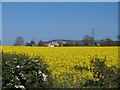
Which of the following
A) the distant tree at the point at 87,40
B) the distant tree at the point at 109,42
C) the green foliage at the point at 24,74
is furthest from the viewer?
the distant tree at the point at 87,40

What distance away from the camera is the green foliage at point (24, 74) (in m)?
7.36

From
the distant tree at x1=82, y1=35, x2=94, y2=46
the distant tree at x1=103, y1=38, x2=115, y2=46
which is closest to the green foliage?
the distant tree at x1=103, y1=38, x2=115, y2=46

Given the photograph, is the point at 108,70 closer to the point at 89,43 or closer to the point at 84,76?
the point at 84,76

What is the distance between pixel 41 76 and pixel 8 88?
0.74 m

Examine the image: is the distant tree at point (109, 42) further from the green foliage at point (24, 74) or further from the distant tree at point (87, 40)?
the green foliage at point (24, 74)

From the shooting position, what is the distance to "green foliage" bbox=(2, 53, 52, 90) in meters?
7.36

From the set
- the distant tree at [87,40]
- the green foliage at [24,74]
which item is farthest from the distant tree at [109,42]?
the green foliage at [24,74]

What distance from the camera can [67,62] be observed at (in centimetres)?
1215

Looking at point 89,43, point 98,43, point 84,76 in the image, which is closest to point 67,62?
point 84,76

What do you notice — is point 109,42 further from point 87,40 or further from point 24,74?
point 24,74

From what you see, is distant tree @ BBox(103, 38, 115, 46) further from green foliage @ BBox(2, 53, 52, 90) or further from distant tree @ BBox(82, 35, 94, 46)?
green foliage @ BBox(2, 53, 52, 90)

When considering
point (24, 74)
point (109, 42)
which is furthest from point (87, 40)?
point (24, 74)

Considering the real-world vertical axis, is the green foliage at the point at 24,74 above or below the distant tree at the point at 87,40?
below

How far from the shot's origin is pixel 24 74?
759 centimetres
